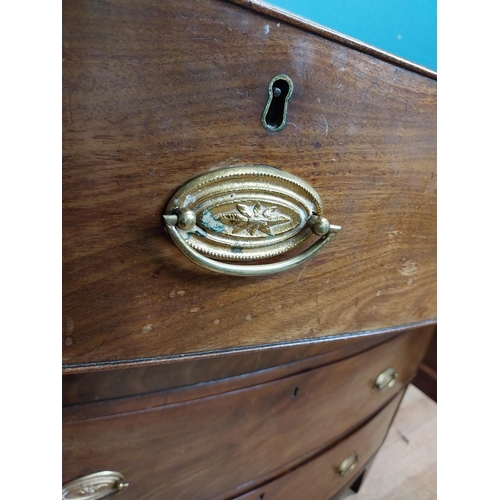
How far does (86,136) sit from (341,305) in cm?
27

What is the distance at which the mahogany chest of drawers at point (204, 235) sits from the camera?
0.25 metres

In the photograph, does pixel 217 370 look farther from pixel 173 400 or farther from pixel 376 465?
pixel 376 465

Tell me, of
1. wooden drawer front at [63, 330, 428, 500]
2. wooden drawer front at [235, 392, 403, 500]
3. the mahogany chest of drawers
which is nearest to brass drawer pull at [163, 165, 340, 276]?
the mahogany chest of drawers

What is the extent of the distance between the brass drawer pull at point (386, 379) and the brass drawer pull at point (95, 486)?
0.43m

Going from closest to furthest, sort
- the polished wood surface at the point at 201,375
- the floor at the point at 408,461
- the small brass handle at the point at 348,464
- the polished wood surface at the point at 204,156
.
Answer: the polished wood surface at the point at 204,156, the polished wood surface at the point at 201,375, the small brass handle at the point at 348,464, the floor at the point at 408,461

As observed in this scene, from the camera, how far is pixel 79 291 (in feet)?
0.92

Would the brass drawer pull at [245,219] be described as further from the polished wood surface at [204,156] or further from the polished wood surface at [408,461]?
the polished wood surface at [408,461]

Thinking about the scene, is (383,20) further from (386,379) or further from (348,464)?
(348,464)

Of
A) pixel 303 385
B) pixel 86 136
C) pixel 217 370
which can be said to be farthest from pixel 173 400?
pixel 86 136

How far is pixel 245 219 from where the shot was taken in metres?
0.31

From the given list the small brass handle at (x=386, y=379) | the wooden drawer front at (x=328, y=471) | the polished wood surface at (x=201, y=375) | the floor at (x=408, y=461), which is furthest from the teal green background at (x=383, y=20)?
the floor at (x=408, y=461)

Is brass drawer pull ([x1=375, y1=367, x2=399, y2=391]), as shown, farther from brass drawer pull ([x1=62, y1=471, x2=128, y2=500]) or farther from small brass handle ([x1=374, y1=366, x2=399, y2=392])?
brass drawer pull ([x1=62, y1=471, x2=128, y2=500])

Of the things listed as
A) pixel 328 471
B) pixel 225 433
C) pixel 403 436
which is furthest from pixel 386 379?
pixel 403 436

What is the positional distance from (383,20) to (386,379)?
1.79ft
